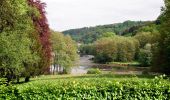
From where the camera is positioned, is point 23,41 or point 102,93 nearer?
point 102,93

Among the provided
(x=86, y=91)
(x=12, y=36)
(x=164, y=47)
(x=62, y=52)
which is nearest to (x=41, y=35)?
(x=12, y=36)

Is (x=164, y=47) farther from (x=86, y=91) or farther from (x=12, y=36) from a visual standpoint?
(x=86, y=91)

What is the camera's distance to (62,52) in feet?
325

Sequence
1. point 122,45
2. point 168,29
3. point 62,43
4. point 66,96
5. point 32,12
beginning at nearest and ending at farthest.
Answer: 1. point 66,96
2. point 32,12
3. point 168,29
4. point 62,43
5. point 122,45

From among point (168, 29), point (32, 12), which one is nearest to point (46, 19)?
point (32, 12)

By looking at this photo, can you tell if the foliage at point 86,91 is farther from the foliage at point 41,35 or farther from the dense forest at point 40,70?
the foliage at point 41,35

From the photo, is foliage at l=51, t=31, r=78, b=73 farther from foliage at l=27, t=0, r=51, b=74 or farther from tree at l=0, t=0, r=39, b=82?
tree at l=0, t=0, r=39, b=82

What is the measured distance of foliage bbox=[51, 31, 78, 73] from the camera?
9875cm

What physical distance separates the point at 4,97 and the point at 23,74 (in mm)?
25826

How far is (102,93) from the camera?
20.6 meters

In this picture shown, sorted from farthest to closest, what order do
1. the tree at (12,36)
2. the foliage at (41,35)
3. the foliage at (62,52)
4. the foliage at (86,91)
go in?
the foliage at (62,52)
the foliage at (41,35)
the tree at (12,36)
the foliage at (86,91)

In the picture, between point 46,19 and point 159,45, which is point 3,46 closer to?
point 46,19

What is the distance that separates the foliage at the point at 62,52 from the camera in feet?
324

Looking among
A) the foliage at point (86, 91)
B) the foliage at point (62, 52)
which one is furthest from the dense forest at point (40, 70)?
the foliage at point (62, 52)
